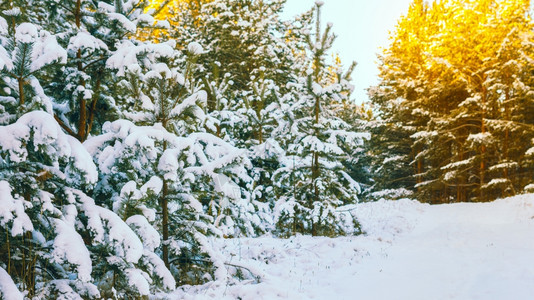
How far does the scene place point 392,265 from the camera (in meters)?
7.05

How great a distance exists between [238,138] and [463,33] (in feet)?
45.5

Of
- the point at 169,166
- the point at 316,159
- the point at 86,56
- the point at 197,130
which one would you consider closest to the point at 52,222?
the point at 169,166

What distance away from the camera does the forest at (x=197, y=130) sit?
3057mm

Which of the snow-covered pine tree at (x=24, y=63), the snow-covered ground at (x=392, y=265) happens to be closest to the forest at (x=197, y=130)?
the snow-covered pine tree at (x=24, y=63)

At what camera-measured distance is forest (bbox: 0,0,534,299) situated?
10.0 feet

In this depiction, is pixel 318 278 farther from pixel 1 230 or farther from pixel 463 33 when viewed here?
pixel 463 33

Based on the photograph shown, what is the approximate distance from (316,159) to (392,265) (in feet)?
10.5

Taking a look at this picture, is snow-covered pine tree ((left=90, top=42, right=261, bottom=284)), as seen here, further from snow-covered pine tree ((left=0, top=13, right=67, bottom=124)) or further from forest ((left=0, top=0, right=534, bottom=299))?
snow-covered pine tree ((left=0, top=13, right=67, bottom=124))

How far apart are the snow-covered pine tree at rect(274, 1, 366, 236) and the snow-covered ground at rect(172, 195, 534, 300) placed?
0.76 meters

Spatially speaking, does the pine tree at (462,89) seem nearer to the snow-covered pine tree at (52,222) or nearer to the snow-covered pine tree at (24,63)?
the snow-covered pine tree at (52,222)

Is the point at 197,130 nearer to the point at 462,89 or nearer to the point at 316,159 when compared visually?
the point at 316,159

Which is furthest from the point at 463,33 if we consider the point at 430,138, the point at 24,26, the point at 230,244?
the point at 24,26

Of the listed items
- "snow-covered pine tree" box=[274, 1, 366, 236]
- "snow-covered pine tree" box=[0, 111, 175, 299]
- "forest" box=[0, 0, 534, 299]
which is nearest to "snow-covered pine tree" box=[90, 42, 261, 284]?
"forest" box=[0, 0, 534, 299]

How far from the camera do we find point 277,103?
961 cm
